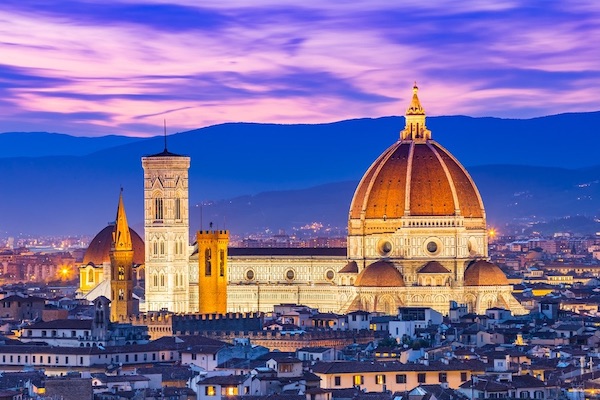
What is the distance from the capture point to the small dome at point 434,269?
136 meters

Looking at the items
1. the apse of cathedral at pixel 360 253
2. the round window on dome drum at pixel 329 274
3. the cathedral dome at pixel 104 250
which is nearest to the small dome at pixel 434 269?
the apse of cathedral at pixel 360 253

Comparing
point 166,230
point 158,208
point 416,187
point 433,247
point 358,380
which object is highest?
point 416,187

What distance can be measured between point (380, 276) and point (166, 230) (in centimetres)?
1402

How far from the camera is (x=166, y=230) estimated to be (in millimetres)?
140625

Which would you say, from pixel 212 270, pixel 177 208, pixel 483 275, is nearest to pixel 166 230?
pixel 177 208

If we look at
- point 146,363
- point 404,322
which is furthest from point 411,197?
point 146,363

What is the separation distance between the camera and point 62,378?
73125mm

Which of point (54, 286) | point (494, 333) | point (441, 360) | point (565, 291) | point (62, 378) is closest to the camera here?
point (62, 378)

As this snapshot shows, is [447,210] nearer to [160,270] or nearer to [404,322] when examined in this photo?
[160,270]

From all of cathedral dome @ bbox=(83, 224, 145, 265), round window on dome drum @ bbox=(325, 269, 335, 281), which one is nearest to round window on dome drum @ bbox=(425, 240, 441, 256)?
round window on dome drum @ bbox=(325, 269, 335, 281)

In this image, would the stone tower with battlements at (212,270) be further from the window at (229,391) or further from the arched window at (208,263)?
the window at (229,391)

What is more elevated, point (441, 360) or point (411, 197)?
point (411, 197)

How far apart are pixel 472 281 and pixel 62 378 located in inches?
2519

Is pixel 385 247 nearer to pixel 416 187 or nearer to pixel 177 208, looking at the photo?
pixel 416 187
